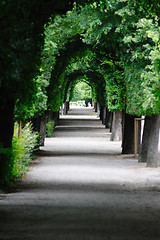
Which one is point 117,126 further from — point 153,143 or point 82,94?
point 82,94

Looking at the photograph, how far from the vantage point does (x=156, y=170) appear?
69.2 ft

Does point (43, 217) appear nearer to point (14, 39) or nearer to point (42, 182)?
point (14, 39)

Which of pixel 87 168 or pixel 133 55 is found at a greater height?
pixel 133 55

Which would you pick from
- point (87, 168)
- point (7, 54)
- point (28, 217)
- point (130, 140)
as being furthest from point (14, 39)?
point (130, 140)

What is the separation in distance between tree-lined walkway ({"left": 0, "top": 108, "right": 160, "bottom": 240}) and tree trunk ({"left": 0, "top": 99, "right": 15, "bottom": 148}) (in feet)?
4.63

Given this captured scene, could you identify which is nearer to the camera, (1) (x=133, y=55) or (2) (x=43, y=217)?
(2) (x=43, y=217)

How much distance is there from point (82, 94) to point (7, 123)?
11124 cm

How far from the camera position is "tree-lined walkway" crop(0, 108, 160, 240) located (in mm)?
8156

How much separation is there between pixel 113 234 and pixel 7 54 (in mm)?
3029

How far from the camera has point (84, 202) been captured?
12.1 metres

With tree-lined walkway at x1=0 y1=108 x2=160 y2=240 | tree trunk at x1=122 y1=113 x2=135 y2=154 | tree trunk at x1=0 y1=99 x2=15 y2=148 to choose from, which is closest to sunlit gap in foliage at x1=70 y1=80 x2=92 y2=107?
tree trunk at x1=122 y1=113 x2=135 y2=154

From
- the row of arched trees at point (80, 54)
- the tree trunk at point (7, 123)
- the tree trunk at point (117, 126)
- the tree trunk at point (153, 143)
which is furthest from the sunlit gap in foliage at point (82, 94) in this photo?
the tree trunk at point (7, 123)

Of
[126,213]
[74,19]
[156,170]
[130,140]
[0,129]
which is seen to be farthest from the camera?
[130,140]

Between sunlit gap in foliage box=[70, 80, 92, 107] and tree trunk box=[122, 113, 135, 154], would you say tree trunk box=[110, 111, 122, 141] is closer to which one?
tree trunk box=[122, 113, 135, 154]
